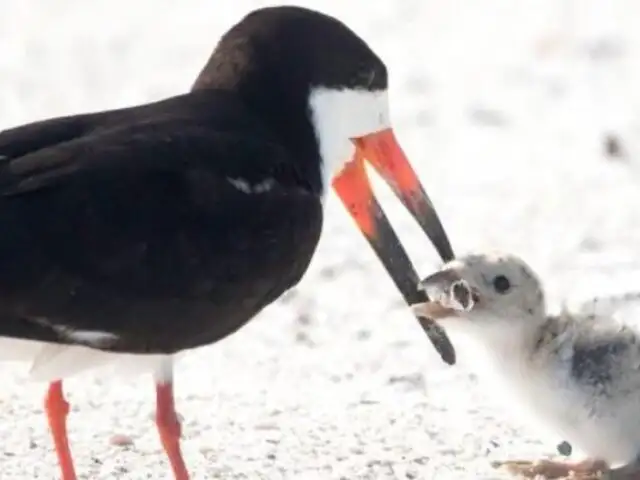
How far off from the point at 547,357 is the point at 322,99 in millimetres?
984

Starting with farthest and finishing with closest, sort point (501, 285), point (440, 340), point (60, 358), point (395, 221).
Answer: point (395, 221)
point (440, 340)
point (501, 285)
point (60, 358)

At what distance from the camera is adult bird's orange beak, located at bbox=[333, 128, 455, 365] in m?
5.38

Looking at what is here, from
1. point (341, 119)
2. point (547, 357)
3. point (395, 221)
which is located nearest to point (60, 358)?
point (341, 119)

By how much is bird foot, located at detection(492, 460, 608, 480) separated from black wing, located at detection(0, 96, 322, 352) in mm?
806

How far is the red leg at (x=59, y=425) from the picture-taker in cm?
483

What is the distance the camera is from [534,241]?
7168 millimetres

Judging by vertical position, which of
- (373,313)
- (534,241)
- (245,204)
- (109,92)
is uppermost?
(109,92)

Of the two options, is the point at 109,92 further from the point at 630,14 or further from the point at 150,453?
the point at 150,453

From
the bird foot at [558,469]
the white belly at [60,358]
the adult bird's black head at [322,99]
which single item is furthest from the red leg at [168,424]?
the bird foot at [558,469]

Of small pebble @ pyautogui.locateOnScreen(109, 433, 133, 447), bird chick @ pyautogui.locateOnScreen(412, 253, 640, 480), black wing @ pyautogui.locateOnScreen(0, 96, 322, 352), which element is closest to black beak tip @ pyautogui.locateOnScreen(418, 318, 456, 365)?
bird chick @ pyautogui.locateOnScreen(412, 253, 640, 480)

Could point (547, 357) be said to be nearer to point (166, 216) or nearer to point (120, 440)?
point (166, 216)

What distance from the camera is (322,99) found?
5160mm

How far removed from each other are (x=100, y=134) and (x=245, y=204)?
0.43 meters

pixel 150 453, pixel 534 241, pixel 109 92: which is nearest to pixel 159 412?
pixel 150 453
